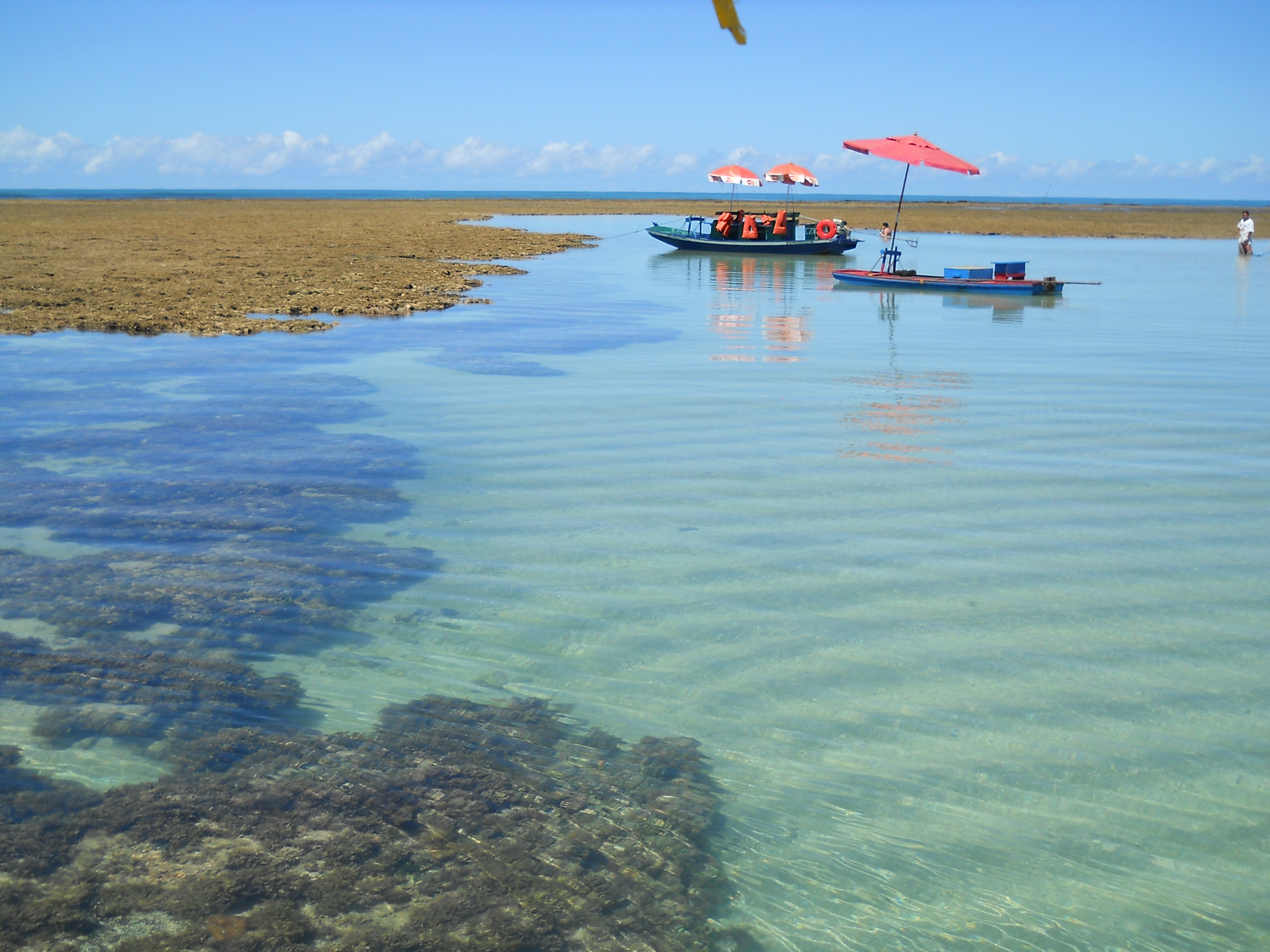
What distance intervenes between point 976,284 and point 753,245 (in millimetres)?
17650

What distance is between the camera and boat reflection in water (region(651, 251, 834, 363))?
51.4ft

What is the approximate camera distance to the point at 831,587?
20.0 feet

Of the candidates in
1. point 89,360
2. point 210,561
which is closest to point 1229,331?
point 210,561

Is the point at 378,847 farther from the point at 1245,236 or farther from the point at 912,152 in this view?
the point at 1245,236

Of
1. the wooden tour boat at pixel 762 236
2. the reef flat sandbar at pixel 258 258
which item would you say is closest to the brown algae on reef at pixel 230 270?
the reef flat sandbar at pixel 258 258

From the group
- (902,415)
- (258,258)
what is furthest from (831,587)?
(258,258)

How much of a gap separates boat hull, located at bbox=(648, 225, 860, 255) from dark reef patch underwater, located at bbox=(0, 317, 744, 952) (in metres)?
32.6

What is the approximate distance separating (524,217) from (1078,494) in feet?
235

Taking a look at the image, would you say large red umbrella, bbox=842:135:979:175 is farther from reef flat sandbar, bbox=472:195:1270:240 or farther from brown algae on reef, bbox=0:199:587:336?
reef flat sandbar, bbox=472:195:1270:240

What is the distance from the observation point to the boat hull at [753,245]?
37281 millimetres

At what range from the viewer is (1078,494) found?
7910 millimetres

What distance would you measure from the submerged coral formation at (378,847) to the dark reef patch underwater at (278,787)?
10mm

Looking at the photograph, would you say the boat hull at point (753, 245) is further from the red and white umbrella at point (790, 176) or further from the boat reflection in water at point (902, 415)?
the boat reflection in water at point (902, 415)

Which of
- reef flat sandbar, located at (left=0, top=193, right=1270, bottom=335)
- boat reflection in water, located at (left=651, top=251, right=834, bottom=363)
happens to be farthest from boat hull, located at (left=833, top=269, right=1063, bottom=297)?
reef flat sandbar, located at (left=0, top=193, right=1270, bottom=335)
